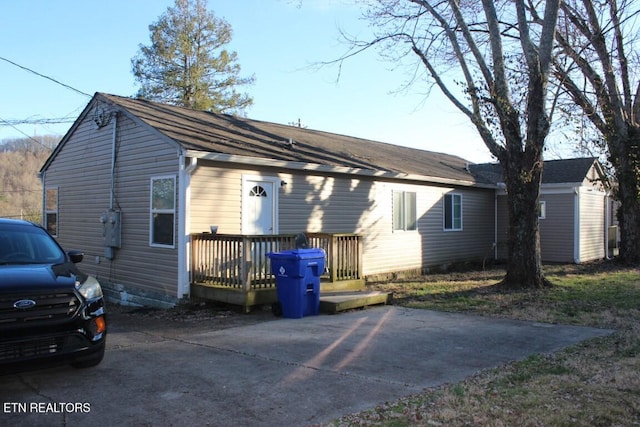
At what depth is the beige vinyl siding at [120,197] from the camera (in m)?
10.8

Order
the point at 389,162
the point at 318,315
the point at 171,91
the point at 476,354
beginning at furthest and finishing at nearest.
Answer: the point at 171,91 → the point at 389,162 → the point at 318,315 → the point at 476,354

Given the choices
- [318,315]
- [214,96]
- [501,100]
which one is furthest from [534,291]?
[214,96]

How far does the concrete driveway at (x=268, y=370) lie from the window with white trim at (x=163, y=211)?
2326 millimetres

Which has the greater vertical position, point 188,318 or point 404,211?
point 404,211

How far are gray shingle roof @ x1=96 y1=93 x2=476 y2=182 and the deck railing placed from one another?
6.13 feet

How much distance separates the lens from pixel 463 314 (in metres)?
9.44

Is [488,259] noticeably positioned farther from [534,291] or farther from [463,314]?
[463,314]

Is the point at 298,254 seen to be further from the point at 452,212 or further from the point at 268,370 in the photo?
the point at 452,212

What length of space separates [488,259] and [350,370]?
14.1 meters

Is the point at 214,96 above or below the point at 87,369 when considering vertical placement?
above

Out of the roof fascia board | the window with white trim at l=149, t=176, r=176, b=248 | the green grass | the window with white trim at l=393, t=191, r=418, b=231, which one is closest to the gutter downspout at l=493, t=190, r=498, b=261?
the roof fascia board

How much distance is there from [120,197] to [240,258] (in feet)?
13.2

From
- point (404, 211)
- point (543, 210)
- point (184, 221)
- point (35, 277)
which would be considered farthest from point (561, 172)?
point (35, 277)

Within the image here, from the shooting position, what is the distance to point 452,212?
56.6 feet
